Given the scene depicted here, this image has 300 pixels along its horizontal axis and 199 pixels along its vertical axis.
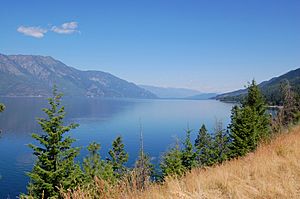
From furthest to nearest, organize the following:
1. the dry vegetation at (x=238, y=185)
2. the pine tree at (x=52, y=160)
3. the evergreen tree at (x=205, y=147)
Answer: the evergreen tree at (x=205, y=147) < the pine tree at (x=52, y=160) < the dry vegetation at (x=238, y=185)

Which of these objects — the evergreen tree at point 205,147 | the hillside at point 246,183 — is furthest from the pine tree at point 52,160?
the evergreen tree at point 205,147

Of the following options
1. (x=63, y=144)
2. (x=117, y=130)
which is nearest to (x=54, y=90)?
(x=63, y=144)

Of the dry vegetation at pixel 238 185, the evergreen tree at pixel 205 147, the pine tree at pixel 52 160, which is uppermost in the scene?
the dry vegetation at pixel 238 185

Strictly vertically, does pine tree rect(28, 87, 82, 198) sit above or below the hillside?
below

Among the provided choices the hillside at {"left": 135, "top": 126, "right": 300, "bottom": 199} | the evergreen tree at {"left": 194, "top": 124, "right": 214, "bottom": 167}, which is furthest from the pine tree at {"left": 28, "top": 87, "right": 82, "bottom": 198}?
the evergreen tree at {"left": 194, "top": 124, "right": 214, "bottom": 167}

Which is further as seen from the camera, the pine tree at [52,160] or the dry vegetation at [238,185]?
the pine tree at [52,160]

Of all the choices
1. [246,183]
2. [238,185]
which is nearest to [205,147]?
[246,183]

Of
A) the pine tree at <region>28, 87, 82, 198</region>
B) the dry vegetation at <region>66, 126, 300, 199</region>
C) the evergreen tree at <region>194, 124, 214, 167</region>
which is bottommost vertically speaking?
the evergreen tree at <region>194, 124, 214, 167</region>

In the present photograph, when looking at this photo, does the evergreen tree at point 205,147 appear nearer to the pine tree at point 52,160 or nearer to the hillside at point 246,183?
the pine tree at point 52,160

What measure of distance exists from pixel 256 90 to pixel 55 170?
2682 centimetres

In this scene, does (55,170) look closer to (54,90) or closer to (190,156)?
(54,90)

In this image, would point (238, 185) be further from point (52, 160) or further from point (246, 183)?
point (52, 160)

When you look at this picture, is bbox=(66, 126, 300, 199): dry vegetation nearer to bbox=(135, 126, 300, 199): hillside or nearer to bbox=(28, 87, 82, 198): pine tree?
bbox=(135, 126, 300, 199): hillside

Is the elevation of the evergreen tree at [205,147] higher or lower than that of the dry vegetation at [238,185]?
lower
